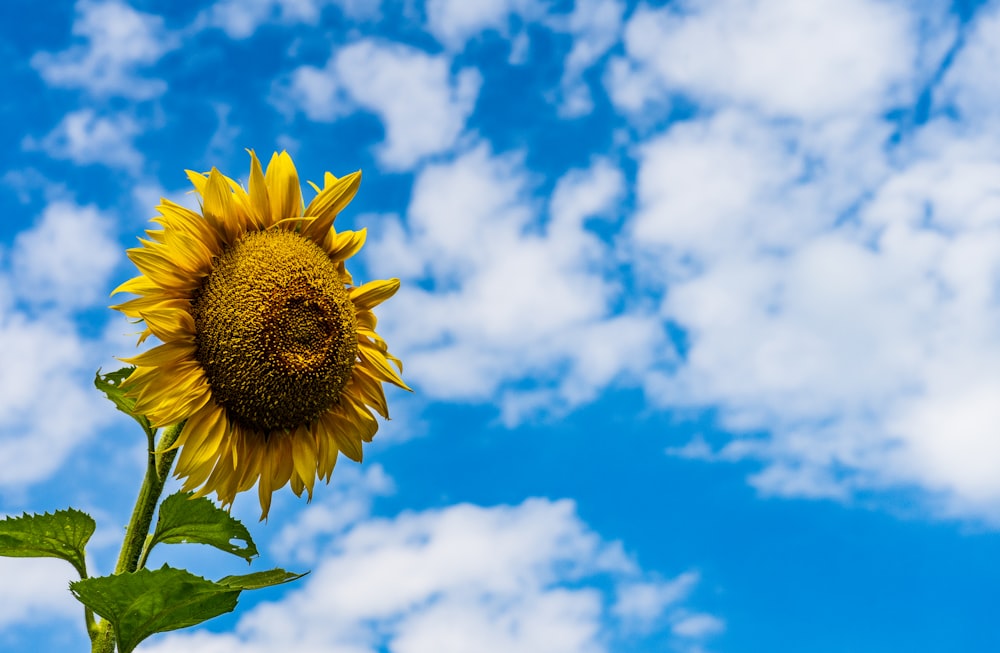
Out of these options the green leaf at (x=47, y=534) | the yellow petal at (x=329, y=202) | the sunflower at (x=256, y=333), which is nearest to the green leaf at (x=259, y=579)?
the sunflower at (x=256, y=333)

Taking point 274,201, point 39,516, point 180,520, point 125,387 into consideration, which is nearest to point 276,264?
point 274,201

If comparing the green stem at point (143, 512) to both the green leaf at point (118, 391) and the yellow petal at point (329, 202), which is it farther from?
the yellow petal at point (329, 202)

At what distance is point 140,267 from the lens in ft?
14.3

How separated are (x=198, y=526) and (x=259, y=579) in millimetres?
616

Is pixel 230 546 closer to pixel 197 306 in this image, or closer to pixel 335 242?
pixel 197 306

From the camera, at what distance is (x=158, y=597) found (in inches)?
160

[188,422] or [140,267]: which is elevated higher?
[140,267]

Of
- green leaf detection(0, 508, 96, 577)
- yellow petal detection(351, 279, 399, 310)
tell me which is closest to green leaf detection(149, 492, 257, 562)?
green leaf detection(0, 508, 96, 577)

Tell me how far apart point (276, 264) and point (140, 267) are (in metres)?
0.68

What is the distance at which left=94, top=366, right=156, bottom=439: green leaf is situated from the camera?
4387 millimetres

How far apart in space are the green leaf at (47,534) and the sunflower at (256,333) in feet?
1.77

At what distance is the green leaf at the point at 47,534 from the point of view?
4.34 m

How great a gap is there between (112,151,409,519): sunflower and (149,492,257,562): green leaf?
0.12m

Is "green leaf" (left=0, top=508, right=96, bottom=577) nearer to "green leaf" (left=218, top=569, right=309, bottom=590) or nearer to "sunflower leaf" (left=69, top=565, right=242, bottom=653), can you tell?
"sunflower leaf" (left=69, top=565, right=242, bottom=653)
